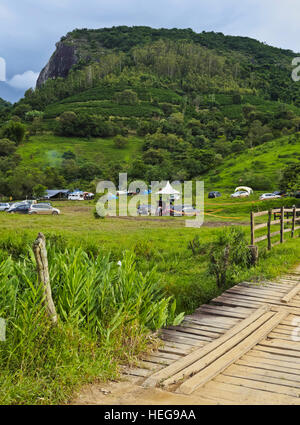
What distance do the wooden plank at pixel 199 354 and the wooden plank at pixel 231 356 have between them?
0.19m

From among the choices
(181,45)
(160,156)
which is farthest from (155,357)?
(181,45)

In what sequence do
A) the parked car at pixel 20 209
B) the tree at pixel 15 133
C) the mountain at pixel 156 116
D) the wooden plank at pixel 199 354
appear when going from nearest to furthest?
1. the wooden plank at pixel 199 354
2. the parked car at pixel 20 209
3. the mountain at pixel 156 116
4. the tree at pixel 15 133

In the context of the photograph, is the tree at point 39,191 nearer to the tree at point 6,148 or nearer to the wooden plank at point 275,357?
the tree at point 6,148

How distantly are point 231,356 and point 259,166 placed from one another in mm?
55770

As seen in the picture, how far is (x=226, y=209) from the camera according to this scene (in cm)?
3300

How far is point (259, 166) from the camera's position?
5791 cm

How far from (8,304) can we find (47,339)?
842mm

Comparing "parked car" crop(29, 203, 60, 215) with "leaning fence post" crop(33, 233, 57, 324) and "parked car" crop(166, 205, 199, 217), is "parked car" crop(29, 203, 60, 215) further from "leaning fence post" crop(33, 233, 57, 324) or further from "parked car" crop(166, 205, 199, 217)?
"leaning fence post" crop(33, 233, 57, 324)

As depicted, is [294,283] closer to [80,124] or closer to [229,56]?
[80,124]

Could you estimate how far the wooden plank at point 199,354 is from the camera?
402 cm

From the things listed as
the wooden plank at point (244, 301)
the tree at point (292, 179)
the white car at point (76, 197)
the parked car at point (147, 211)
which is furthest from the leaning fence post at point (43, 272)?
the white car at point (76, 197)

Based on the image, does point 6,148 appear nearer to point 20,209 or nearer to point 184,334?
point 20,209

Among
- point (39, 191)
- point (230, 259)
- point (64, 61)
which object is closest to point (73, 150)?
point (39, 191)

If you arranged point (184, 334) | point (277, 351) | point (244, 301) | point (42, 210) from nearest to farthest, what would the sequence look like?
point (277, 351) < point (184, 334) < point (244, 301) < point (42, 210)
